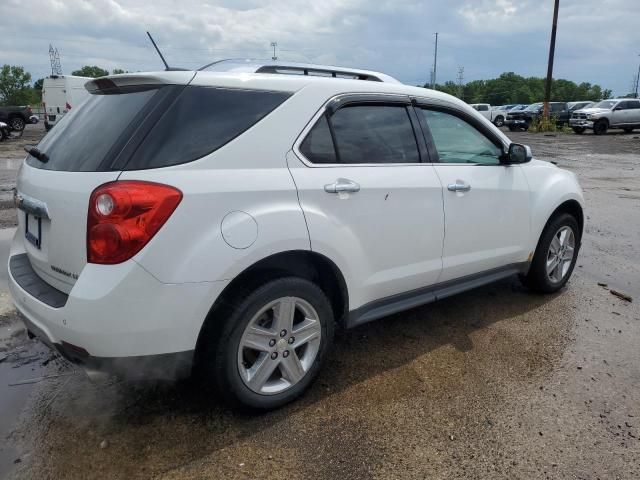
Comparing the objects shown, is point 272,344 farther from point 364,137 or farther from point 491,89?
point 491,89

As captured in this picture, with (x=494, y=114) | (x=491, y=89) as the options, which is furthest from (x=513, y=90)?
(x=494, y=114)

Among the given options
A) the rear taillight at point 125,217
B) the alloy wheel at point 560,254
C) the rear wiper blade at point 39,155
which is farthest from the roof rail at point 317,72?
the alloy wheel at point 560,254

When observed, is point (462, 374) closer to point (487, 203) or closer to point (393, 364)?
point (393, 364)

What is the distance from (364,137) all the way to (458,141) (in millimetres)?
925

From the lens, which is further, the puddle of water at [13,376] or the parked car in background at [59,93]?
the parked car in background at [59,93]

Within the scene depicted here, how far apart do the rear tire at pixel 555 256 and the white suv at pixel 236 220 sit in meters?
1.10

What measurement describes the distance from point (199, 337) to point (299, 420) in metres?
0.72

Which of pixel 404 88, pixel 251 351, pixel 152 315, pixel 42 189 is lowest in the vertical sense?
pixel 251 351

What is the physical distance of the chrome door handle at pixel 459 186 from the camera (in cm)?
333

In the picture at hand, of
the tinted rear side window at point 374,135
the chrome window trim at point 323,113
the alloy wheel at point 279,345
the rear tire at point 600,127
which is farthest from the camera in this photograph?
the rear tire at point 600,127

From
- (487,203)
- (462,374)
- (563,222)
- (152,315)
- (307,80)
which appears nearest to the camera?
(152,315)

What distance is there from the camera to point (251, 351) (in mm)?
2682

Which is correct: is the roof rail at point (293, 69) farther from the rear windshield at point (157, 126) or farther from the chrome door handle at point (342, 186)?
the chrome door handle at point (342, 186)

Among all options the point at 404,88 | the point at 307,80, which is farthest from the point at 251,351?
the point at 404,88
